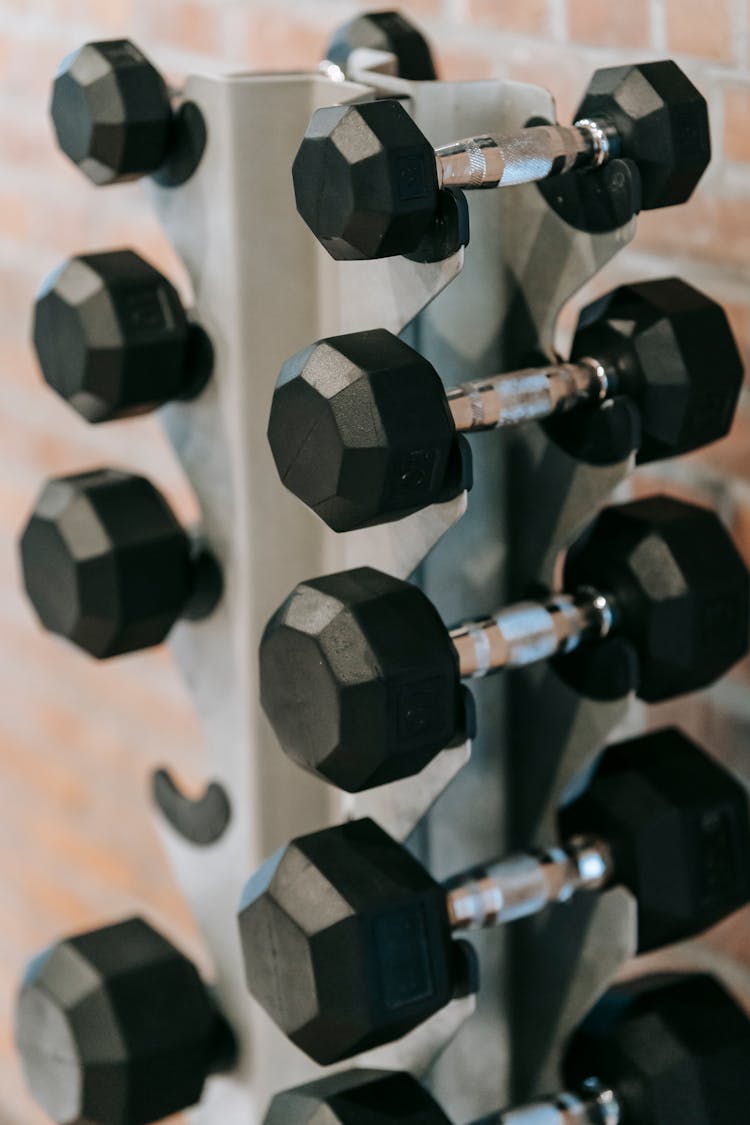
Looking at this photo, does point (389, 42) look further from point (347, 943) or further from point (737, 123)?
point (347, 943)

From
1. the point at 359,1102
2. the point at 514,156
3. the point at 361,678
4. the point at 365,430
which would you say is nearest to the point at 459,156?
the point at 514,156

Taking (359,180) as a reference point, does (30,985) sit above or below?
below

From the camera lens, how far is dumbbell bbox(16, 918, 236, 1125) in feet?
2.84

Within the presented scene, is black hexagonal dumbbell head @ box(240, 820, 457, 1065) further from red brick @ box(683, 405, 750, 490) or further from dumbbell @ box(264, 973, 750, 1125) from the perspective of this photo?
red brick @ box(683, 405, 750, 490)

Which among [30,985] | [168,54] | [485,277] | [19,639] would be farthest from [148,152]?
[19,639]

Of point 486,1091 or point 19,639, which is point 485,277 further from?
point 19,639

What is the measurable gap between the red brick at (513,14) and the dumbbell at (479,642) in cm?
38

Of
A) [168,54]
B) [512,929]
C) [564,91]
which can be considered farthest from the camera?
[168,54]

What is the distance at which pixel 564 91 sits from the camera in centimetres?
108

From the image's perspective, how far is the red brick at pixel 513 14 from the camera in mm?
1085

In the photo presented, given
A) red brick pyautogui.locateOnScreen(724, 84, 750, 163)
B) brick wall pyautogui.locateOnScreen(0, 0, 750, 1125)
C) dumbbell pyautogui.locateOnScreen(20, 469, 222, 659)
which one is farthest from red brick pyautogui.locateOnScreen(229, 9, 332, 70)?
dumbbell pyautogui.locateOnScreen(20, 469, 222, 659)

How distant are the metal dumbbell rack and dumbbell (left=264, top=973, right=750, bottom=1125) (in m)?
0.02

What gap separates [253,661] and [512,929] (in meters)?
0.21

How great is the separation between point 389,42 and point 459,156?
0.79 ft
